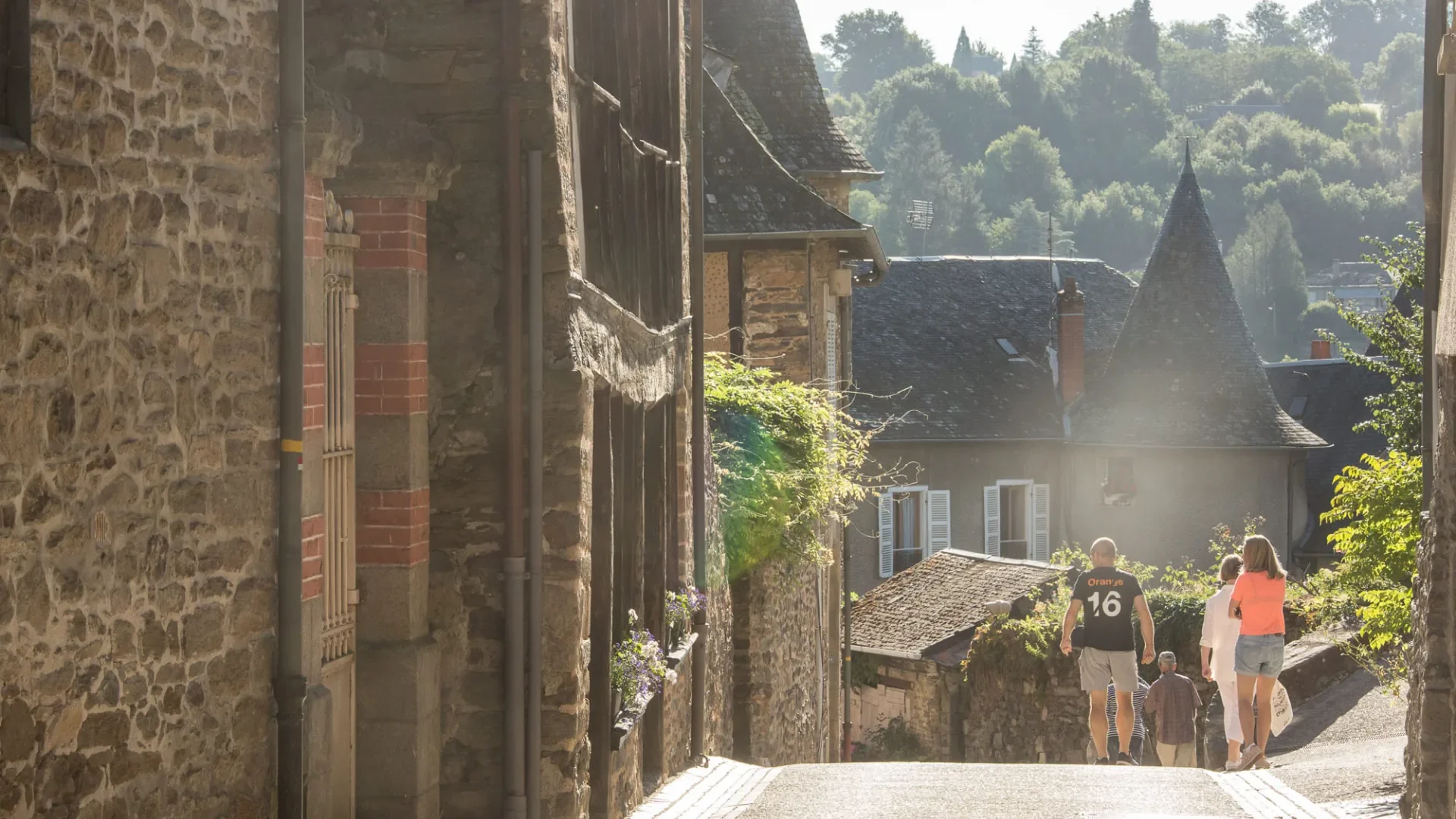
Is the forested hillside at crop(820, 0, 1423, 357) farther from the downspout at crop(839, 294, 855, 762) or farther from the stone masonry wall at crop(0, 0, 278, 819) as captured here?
the stone masonry wall at crop(0, 0, 278, 819)

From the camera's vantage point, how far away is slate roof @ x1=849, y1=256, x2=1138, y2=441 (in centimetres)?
3712

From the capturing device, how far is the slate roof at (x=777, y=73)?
808 inches

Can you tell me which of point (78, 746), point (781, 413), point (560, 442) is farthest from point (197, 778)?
point (781, 413)

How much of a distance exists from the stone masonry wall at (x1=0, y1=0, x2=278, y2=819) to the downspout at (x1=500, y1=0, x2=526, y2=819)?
2.06 m

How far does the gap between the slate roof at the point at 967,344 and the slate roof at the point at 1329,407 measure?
538cm

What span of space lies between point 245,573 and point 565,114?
3.28m

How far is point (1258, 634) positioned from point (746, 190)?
866cm

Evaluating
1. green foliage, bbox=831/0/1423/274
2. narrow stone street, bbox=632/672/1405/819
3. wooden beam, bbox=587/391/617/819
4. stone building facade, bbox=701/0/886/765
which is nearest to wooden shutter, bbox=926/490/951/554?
stone building facade, bbox=701/0/886/765

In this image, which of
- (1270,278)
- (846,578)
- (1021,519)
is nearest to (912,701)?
(846,578)

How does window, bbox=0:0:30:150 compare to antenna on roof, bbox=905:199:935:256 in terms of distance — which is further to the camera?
antenna on roof, bbox=905:199:935:256

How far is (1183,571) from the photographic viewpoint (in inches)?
1035

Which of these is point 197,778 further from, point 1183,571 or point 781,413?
point 1183,571

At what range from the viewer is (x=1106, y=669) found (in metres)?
12.0

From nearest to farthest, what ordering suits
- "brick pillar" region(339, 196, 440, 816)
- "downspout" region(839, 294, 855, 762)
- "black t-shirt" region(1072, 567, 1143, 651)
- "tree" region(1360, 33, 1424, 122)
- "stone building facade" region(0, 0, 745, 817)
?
"stone building facade" region(0, 0, 745, 817)
"brick pillar" region(339, 196, 440, 816)
"black t-shirt" region(1072, 567, 1143, 651)
"downspout" region(839, 294, 855, 762)
"tree" region(1360, 33, 1424, 122)
